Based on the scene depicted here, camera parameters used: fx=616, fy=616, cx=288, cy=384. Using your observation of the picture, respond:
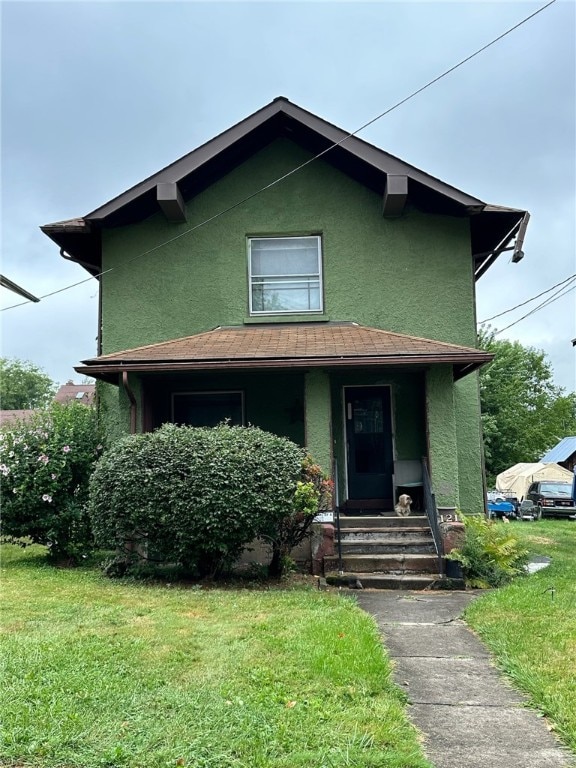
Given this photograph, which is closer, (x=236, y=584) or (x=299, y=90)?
(x=236, y=584)

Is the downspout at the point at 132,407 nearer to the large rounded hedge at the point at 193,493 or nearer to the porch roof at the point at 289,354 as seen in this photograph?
the porch roof at the point at 289,354

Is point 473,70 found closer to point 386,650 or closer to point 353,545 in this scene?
point 353,545

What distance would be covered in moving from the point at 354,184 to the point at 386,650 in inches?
344

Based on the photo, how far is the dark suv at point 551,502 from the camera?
26.1 m

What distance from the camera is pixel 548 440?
47781mm

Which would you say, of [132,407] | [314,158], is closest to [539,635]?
[132,407]

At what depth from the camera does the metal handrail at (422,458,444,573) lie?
8531 millimetres

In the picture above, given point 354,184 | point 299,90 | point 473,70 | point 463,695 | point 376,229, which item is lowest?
point 463,695

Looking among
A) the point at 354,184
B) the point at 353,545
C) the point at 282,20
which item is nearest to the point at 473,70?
the point at 354,184

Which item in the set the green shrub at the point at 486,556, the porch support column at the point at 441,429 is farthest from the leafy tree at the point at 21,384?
the green shrub at the point at 486,556

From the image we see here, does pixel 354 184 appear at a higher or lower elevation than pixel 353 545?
higher

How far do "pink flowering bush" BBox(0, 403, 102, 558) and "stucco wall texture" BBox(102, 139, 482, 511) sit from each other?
7.49ft

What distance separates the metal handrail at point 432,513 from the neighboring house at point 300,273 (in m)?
1.01

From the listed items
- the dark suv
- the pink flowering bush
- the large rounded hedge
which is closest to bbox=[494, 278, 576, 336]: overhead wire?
the large rounded hedge
